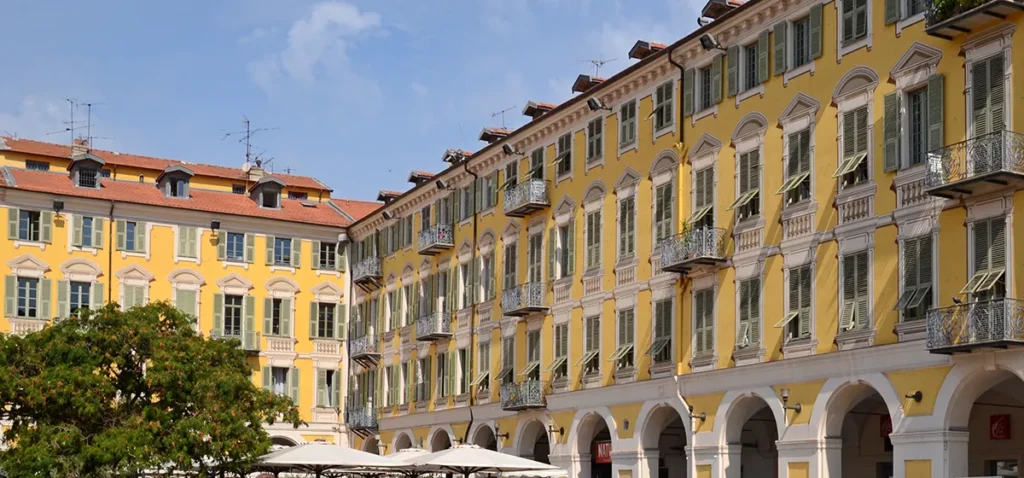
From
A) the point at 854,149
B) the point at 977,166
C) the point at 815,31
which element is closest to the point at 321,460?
the point at 854,149

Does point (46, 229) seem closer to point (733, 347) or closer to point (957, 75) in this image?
point (733, 347)

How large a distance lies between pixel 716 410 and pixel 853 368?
5908mm

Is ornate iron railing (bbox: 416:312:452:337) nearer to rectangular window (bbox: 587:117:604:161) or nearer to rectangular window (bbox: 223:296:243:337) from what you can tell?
rectangular window (bbox: 223:296:243:337)

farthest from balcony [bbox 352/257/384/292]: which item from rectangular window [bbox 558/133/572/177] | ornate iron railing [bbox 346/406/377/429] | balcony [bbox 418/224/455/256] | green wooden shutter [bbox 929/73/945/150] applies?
green wooden shutter [bbox 929/73/945/150]

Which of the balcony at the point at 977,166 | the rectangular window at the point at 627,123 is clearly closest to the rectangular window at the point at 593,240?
the rectangular window at the point at 627,123

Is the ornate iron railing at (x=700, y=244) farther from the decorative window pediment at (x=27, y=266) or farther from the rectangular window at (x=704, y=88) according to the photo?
the decorative window pediment at (x=27, y=266)

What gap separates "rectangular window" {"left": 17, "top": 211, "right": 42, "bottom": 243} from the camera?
198ft

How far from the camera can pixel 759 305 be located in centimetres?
3666

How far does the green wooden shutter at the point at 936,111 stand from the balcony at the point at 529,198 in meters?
18.7

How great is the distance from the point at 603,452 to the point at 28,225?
28.2 metres

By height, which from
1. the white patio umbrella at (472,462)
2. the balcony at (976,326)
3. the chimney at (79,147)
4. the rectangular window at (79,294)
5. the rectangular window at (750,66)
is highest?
the chimney at (79,147)

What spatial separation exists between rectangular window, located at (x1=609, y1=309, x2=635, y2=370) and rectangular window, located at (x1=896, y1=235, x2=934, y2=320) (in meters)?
12.1

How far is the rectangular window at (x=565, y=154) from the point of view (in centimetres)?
4753

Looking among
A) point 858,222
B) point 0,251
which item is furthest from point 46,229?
point 858,222
